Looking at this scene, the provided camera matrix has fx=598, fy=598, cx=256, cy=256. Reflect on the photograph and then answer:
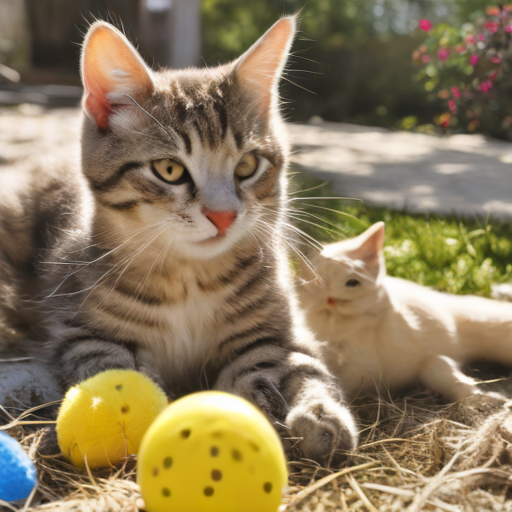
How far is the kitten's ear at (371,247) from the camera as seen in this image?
2.29m

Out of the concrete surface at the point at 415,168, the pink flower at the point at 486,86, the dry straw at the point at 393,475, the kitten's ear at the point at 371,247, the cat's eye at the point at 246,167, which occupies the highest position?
the pink flower at the point at 486,86

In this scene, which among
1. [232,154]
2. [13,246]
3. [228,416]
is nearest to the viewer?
[228,416]

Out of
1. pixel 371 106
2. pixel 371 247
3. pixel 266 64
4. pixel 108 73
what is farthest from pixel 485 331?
pixel 371 106

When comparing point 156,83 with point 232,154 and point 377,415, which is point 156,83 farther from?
point 377,415

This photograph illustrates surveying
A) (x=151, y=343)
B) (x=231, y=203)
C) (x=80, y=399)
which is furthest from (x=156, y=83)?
(x=80, y=399)

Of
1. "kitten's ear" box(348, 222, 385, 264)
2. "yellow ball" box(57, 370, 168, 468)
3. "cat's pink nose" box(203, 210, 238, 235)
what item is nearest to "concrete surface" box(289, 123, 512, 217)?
"kitten's ear" box(348, 222, 385, 264)

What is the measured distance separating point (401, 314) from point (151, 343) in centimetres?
95

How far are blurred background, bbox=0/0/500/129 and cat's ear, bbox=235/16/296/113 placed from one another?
7.07 metres

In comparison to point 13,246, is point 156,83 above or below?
above

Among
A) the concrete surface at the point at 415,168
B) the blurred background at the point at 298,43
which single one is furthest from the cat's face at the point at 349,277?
the blurred background at the point at 298,43

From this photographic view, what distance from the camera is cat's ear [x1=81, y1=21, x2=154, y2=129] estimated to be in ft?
6.31

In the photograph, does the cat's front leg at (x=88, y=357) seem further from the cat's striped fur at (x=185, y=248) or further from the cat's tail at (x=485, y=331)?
the cat's tail at (x=485, y=331)

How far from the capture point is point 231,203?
185cm

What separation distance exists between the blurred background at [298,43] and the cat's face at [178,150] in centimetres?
725
